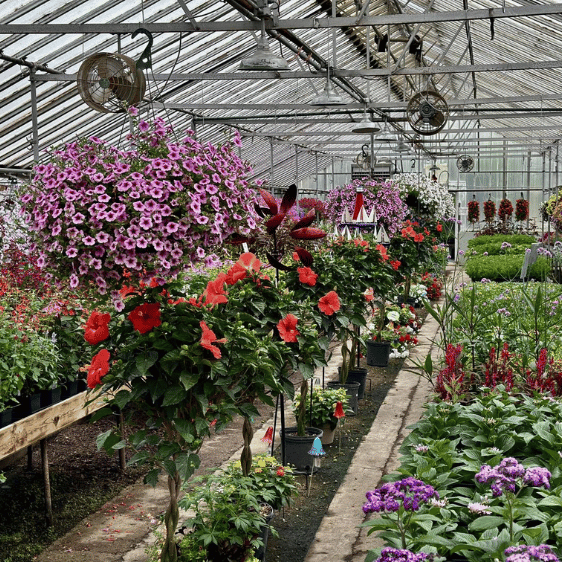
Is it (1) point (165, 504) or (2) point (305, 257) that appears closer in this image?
(2) point (305, 257)

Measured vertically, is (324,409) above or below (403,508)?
below

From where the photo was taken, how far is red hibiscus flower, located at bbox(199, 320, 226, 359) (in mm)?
2469

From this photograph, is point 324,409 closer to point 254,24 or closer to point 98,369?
point 98,369

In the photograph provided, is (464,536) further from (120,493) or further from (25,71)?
(25,71)

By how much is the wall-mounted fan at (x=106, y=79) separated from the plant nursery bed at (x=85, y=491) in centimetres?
228

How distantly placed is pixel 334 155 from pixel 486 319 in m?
21.1

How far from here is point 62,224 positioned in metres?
2.38

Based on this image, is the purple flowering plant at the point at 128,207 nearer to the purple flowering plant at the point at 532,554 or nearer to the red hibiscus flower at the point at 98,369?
the red hibiscus flower at the point at 98,369

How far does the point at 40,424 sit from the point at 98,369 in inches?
51.0

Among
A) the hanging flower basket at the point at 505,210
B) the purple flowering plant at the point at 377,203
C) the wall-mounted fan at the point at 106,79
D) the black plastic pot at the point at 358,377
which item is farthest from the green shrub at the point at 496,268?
the hanging flower basket at the point at 505,210

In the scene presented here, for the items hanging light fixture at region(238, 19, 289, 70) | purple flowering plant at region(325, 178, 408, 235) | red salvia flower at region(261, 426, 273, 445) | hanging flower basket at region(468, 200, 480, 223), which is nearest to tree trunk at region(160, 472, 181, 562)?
red salvia flower at region(261, 426, 273, 445)

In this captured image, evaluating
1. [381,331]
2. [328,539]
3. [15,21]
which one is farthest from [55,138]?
[328,539]

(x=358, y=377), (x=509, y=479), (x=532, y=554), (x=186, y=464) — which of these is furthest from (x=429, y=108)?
(x=532, y=554)

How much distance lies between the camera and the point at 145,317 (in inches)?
102
